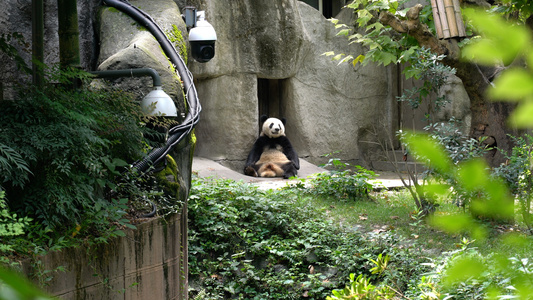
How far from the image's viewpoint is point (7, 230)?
3.12 meters

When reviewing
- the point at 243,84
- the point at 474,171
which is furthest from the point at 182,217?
the point at 243,84

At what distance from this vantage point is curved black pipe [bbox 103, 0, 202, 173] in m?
4.47

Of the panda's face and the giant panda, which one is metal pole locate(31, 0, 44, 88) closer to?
the giant panda

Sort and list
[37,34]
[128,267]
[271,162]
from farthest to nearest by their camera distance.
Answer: [271,162] → [37,34] → [128,267]

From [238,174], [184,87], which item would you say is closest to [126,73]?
[184,87]

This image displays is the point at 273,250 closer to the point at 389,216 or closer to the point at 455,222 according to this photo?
the point at 389,216

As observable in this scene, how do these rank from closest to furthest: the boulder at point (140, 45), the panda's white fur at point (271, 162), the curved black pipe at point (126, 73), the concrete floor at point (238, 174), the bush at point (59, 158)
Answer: the bush at point (59, 158) → the curved black pipe at point (126, 73) → the boulder at point (140, 45) → the concrete floor at point (238, 174) → the panda's white fur at point (271, 162)

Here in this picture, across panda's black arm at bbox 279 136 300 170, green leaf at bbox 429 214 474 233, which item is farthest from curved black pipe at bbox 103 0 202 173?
panda's black arm at bbox 279 136 300 170

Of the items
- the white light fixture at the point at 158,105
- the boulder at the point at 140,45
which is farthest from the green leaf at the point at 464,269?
the boulder at the point at 140,45

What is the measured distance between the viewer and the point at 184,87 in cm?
578

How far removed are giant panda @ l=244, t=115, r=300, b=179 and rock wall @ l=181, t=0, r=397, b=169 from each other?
371 millimetres

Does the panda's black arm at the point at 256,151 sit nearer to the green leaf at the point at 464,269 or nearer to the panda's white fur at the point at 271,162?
the panda's white fur at the point at 271,162

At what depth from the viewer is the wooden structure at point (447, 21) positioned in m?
5.65

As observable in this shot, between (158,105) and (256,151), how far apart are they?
662 cm
